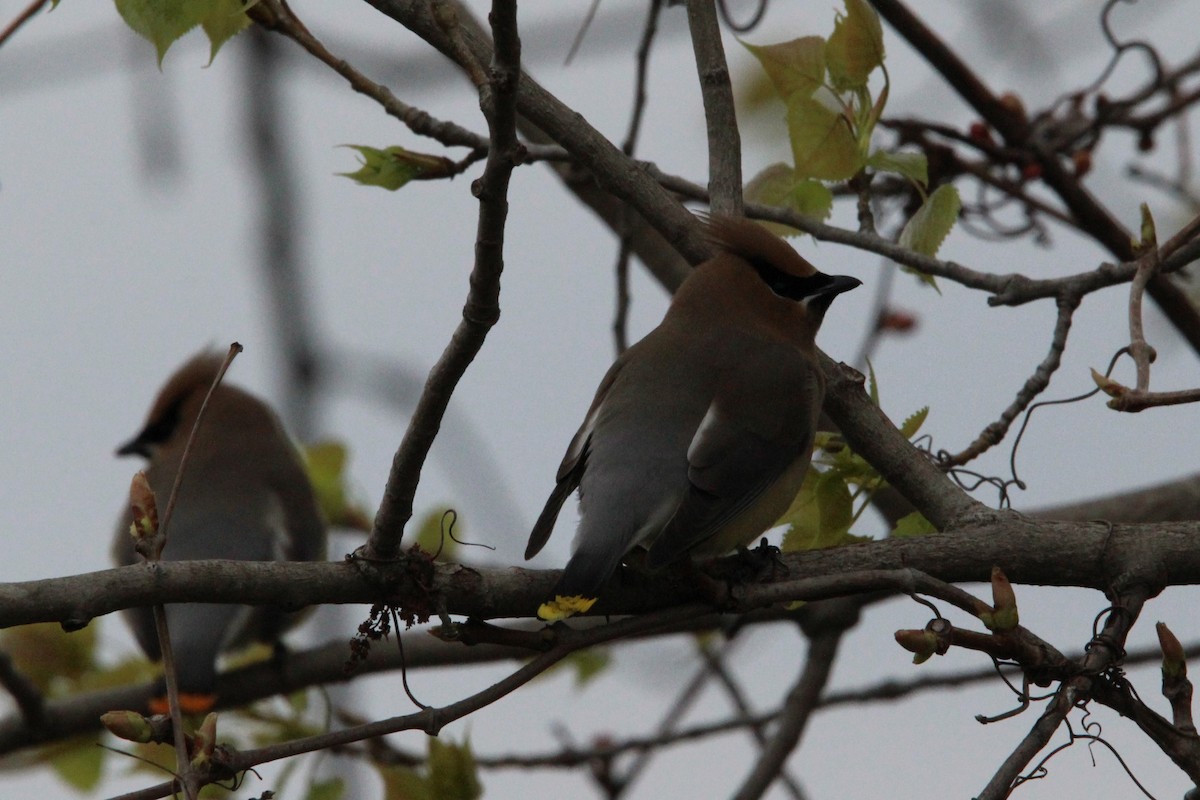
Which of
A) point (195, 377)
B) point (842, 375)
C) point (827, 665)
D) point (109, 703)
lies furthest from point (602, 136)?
point (195, 377)

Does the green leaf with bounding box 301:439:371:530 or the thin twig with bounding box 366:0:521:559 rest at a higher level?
the green leaf with bounding box 301:439:371:530

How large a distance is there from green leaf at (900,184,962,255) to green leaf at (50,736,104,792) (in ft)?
10.3

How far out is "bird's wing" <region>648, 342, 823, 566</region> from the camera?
11.2 feet

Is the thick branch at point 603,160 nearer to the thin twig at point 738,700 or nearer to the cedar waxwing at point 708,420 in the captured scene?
the cedar waxwing at point 708,420

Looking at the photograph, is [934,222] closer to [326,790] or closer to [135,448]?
[326,790]

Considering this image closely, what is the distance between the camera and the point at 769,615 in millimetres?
4547

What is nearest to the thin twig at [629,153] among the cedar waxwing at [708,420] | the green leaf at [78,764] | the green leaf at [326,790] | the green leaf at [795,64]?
the cedar waxwing at [708,420]

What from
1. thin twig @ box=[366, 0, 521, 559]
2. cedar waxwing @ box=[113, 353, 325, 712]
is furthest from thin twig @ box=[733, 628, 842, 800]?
thin twig @ box=[366, 0, 521, 559]

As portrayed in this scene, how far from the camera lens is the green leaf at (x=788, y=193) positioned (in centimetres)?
369

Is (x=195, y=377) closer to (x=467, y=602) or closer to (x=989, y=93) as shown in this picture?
(x=989, y=93)

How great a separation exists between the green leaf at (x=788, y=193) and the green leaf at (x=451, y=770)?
1444 mm

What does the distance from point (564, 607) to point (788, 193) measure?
1407mm

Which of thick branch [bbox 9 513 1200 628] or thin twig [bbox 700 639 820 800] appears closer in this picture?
thick branch [bbox 9 513 1200 628]

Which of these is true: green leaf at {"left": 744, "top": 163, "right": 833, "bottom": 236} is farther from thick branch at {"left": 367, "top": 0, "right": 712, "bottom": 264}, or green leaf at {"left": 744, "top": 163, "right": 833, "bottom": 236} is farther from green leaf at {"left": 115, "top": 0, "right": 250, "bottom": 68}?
green leaf at {"left": 115, "top": 0, "right": 250, "bottom": 68}
